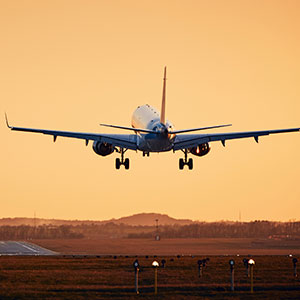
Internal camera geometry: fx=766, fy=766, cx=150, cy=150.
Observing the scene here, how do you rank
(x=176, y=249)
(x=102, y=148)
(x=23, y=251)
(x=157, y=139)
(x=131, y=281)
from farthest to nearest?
(x=176, y=249) < (x=23, y=251) < (x=102, y=148) < (x=157, y=139) < (x=131, y=281)

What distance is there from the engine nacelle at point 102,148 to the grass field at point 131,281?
13747 millimetres

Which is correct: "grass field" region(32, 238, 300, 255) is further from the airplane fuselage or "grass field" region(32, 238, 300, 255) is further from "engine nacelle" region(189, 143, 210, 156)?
the airplane fuselage

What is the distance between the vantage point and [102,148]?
9162 centimetres

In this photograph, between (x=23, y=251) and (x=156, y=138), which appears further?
(x=23, y=251)

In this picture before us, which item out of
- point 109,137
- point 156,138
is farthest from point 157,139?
point 109,137

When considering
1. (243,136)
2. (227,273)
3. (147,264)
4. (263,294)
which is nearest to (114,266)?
(147,264)

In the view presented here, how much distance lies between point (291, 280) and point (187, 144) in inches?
1120

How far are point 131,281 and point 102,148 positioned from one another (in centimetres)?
3081

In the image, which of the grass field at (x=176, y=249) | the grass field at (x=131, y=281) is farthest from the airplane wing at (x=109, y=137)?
the grass field at (x=176, y=249)

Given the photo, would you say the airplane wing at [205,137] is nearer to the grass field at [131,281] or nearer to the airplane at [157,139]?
the airplane at [157,139]

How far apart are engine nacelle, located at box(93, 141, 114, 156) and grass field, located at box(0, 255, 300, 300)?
13.7 m

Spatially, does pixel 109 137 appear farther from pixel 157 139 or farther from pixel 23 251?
pixel 23 251

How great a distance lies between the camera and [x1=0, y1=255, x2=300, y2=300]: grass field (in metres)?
52.8

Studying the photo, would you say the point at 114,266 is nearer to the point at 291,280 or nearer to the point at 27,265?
the point at 27,265
